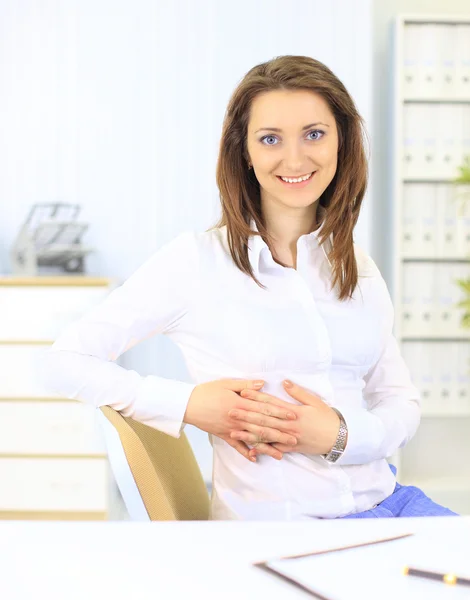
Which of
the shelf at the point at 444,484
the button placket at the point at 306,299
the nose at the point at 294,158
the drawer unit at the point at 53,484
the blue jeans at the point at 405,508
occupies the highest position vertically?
the nose at the point at 294,158

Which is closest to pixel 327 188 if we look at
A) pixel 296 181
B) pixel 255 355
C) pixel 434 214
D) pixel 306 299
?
pixel 296 181

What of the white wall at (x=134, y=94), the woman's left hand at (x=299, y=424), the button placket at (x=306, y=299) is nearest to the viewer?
the woman's left hand at (x=299, y=424)

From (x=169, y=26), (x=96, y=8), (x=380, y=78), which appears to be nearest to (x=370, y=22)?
(x=380, y=78)

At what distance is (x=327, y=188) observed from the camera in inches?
63.0

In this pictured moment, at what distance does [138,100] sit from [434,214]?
1505mm

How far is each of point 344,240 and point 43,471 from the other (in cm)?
216

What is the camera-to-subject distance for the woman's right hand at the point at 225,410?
131 centimetres

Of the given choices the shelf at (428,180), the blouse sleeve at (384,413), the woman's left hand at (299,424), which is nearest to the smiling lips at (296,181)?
the blouse sleeve at (384,413)

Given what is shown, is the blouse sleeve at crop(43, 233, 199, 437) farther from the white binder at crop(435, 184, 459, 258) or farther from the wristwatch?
the white binder at crop(435, 184, 459, 258)

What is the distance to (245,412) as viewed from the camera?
4.30 ft

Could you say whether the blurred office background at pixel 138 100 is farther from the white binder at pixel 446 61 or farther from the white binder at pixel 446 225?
the white binder at pixel 446 225

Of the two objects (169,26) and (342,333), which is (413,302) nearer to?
(169,26)

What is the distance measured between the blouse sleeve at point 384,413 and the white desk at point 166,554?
1.10 feet

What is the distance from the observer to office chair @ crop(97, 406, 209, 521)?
1188 mm
